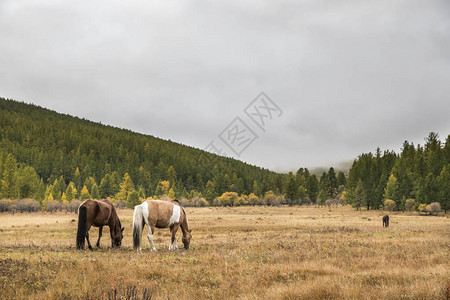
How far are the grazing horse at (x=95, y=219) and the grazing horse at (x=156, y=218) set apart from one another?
2.62 m

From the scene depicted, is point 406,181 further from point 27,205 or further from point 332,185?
point 27,205

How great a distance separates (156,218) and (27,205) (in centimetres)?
7273

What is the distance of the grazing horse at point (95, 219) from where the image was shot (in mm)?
14914

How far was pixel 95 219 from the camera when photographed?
52.1ft

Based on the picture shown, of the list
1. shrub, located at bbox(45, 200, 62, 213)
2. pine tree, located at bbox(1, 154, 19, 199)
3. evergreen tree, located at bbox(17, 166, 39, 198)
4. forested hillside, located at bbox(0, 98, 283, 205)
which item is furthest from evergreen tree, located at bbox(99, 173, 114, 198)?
pine tree, located at bbox(1, 154, 19, 199)

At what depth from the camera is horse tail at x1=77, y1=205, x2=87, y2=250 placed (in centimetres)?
1470

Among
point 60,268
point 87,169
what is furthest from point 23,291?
point 87,169

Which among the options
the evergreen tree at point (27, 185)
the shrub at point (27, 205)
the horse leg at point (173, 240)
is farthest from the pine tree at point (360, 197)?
the evergreen tree at point (27, 185)

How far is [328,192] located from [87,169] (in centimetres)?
10933

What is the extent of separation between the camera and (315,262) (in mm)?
9930

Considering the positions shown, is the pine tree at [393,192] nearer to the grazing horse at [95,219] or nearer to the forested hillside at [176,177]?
the forested hillside at [176,177]

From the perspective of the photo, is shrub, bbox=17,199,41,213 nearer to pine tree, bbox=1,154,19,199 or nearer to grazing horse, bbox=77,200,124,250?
pine tree, bbox=1,154,19,199

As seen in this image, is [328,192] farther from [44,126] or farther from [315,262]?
[44,126]

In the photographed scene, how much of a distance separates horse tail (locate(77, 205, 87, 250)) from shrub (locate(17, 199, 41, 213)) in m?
68.7
